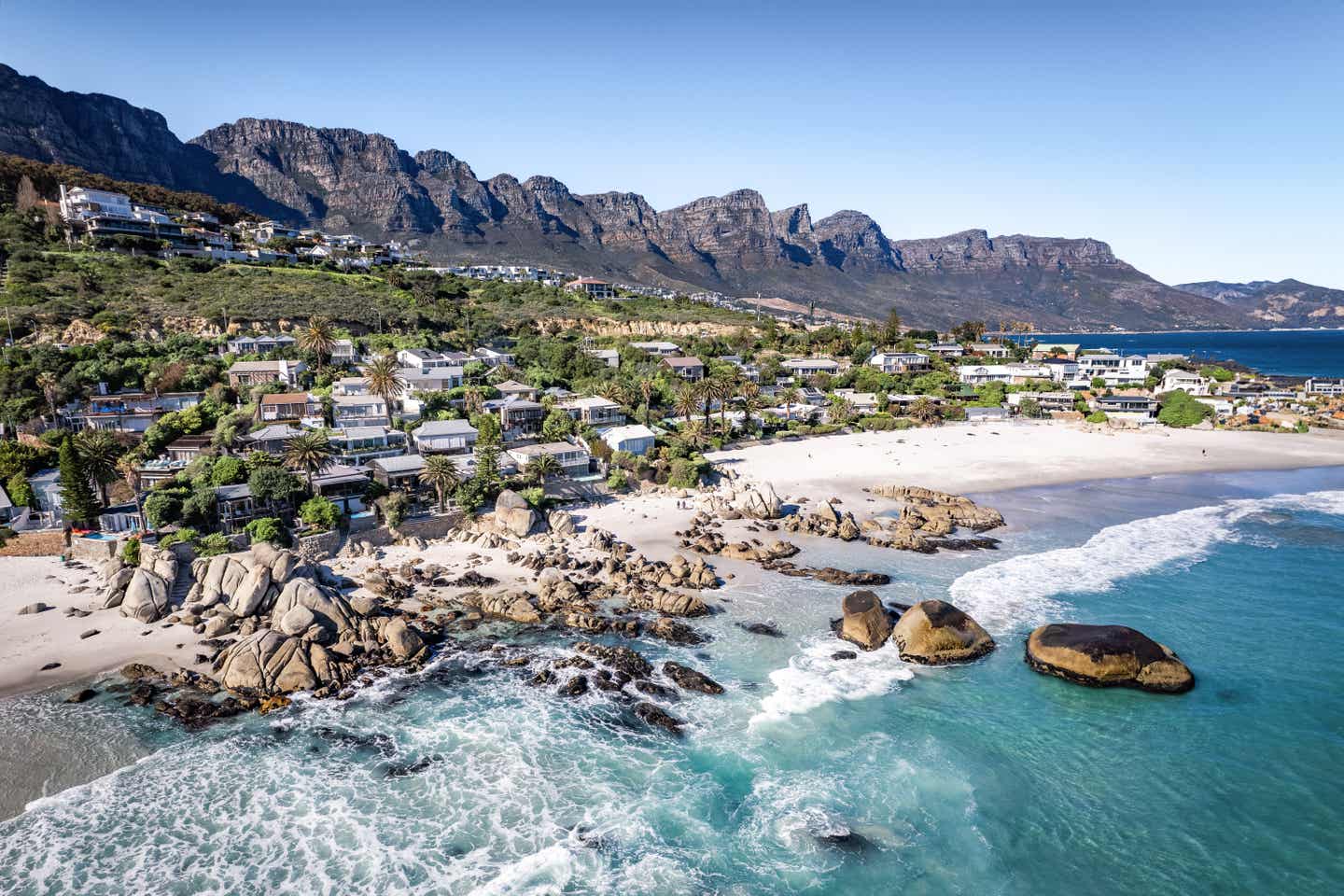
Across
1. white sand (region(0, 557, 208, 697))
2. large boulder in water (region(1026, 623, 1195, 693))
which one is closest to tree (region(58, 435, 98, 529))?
white sand (region(0, 557, 208, 697))

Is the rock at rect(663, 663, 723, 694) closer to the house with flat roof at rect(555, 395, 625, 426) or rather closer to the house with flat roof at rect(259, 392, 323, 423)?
the house with flat roof at rect(555, 395, 625, 426)

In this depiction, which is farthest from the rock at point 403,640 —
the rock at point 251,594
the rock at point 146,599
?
the rock at point 146,599

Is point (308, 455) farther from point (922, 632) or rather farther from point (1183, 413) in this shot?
point (1183, 413)

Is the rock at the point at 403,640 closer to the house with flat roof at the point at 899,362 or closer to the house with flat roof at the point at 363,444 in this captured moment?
the house with flat roof at the point at 363,444

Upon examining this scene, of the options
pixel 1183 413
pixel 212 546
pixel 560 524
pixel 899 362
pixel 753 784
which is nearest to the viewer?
pixel 753 784

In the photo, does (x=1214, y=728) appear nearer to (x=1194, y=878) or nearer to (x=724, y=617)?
(x=1194, y=878)

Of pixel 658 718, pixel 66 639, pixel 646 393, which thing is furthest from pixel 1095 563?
pixel 66 639
